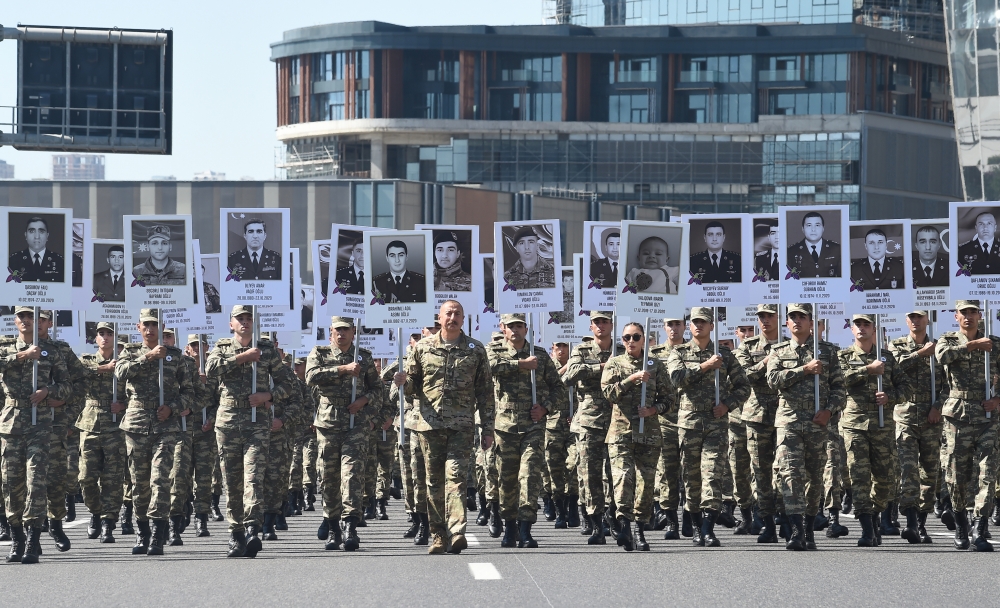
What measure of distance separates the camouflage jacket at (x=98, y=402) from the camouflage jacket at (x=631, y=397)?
5171 mm

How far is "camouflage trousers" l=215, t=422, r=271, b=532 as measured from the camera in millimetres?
13773

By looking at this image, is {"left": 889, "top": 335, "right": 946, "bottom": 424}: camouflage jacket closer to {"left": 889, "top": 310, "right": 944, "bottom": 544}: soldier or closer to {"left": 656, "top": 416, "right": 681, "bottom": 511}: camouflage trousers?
{"left": 889, "top": 310, "right": 944, "bottom": 544}: soldier

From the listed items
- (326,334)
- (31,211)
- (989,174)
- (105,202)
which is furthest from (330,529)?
(105,202)

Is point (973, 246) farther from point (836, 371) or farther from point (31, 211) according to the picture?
point (31, 211)

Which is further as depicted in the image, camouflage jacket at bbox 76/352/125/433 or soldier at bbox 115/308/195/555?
camouflage jacket at bbox 76/352/125/433

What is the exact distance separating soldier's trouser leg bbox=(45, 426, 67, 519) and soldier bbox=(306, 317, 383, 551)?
7.30 ft

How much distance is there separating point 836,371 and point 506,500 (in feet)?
9.94

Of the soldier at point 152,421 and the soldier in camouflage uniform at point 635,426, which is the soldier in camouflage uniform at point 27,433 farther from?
the soldier in camouflage uniform at point 635,426

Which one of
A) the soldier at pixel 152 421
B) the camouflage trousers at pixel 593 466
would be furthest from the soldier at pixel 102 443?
the camouflage trousers at pixel 593 466

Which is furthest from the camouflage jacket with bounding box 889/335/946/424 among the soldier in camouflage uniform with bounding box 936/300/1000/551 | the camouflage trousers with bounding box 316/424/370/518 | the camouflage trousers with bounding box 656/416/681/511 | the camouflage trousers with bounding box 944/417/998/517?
the camouflage trousers with bounding box 316/424/370/518

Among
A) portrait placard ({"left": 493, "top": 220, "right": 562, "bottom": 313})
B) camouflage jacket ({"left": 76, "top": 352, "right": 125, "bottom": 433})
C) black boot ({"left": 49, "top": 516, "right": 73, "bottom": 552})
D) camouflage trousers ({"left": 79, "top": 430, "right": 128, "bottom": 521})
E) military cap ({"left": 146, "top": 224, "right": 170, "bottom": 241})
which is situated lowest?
black boot ({"left": 49, "top": 516, "right": 73, "bottom": 552})

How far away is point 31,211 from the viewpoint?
48.3 ft

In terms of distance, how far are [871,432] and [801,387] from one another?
103 centimetres

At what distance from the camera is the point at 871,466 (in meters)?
14.9
